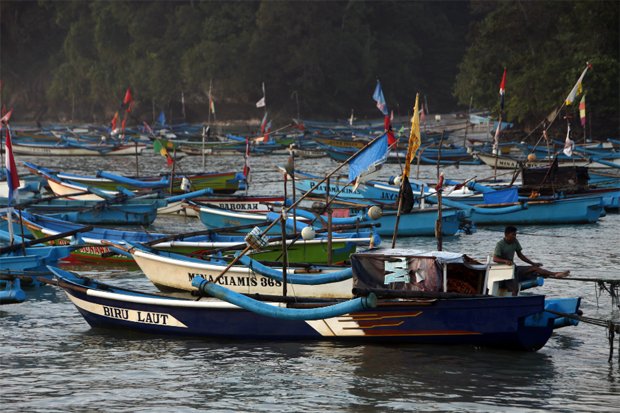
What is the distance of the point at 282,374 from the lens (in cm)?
1538

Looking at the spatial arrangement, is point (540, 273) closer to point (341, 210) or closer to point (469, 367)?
point (469, 367)

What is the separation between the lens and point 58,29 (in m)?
115

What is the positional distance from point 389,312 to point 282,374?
2.02m

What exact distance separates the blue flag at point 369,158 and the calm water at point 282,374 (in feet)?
9.68

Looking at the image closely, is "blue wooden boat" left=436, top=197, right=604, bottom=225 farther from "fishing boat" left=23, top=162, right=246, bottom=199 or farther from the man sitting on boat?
the man sitting on boat

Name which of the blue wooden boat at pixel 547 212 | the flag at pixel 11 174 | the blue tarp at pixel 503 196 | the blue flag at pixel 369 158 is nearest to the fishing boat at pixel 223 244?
the flag at pixel 11 174

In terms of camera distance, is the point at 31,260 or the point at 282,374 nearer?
the point at 282,374

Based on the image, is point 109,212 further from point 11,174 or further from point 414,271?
point 414,271

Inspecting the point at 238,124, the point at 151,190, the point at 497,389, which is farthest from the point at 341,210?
the point at 238,124

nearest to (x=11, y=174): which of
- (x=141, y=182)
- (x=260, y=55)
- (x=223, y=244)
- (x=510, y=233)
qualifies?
(x=223, y=244)

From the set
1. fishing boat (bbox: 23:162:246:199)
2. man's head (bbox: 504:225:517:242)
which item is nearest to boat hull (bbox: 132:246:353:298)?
man's head (bbox: 504:225:517:242)

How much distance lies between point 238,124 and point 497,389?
81.1m

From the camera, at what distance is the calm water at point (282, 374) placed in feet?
46.0

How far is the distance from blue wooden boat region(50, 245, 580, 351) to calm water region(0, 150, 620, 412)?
0.72 feet
